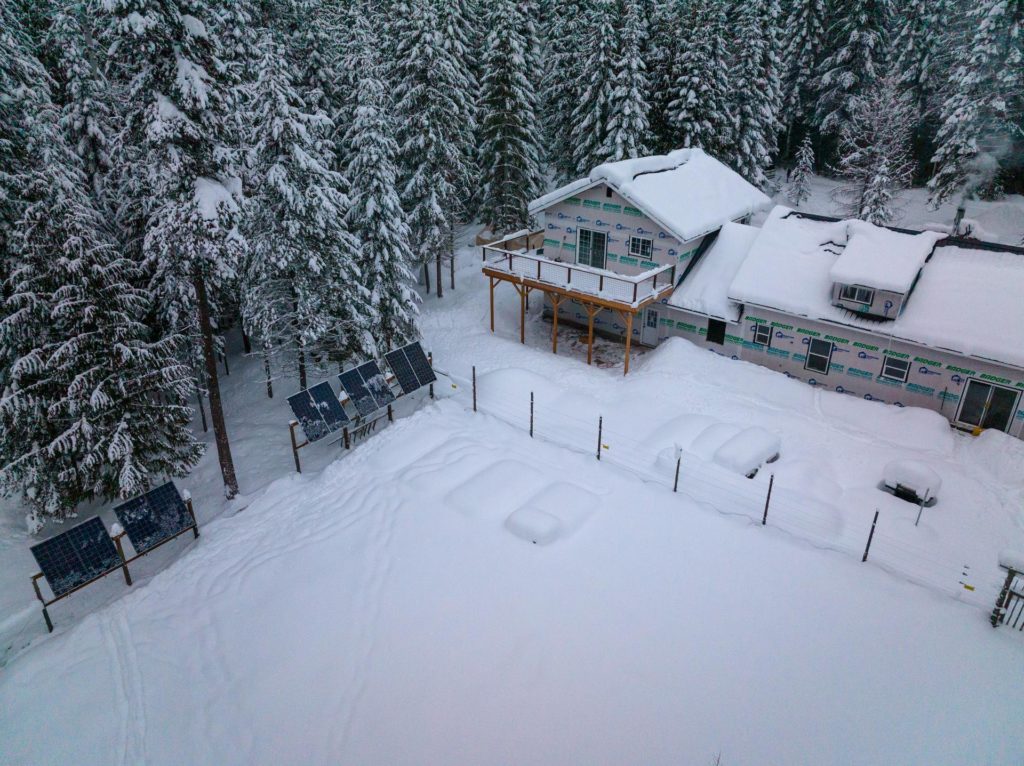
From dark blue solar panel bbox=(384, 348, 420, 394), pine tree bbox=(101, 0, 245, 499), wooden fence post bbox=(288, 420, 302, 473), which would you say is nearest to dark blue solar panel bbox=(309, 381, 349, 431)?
wooden fence post bbox=(288, 420, 302, 473)

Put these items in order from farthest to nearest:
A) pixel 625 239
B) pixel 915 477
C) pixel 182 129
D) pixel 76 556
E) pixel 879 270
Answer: pixel 625 239
pixel 879 270
pixel 915 477
pixel 76 556
pixel 182 129

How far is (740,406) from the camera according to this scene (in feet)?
66.6

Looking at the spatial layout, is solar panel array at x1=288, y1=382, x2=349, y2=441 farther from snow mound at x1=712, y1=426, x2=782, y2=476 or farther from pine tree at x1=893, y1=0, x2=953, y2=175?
pine tree at x1=893, y1=0, x2=953, y2=175

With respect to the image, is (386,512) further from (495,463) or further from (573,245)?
(573,245)

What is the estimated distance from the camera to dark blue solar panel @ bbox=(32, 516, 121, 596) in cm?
1333

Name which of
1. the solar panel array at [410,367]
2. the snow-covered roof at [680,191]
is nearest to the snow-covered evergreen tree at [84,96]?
the solar panel array at [410,367]

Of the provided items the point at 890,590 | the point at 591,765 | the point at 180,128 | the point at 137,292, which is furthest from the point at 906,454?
the point at 137,292

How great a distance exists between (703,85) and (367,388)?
26061 millimetres

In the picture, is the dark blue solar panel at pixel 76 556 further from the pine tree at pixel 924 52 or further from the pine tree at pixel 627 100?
the pine tree at pixel 924 52

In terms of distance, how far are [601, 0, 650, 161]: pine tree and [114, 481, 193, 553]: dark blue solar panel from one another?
26228mm

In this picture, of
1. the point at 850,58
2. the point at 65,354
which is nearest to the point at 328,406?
the point at 65,354

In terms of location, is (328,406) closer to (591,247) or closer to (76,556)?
(76,556)

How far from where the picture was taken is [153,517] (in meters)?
15.0

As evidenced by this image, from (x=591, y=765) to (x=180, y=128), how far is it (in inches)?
579
